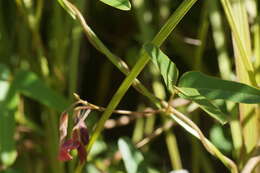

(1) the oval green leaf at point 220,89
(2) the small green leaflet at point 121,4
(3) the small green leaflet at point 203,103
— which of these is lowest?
(3) the small green leaflet at point 203,103

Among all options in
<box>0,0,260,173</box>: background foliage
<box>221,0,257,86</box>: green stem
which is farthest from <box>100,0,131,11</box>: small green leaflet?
<box>221,0,257,86</box>: green stem

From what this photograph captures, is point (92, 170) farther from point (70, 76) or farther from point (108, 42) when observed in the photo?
point (108, 42)

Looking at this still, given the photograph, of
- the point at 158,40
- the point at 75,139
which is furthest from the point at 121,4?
the point at 75,139

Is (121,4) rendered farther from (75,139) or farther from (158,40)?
(75,139)

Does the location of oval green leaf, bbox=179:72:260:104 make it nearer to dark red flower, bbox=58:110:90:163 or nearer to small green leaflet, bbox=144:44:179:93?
small green leaflet, bbox=144:44:179:93

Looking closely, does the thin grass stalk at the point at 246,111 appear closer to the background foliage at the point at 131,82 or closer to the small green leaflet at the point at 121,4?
the background foliage at the point at 131,82

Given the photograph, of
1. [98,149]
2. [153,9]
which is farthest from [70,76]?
[153,9]

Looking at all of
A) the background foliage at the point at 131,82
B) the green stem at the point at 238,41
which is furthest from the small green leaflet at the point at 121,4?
the green stem at the point at 238,41
